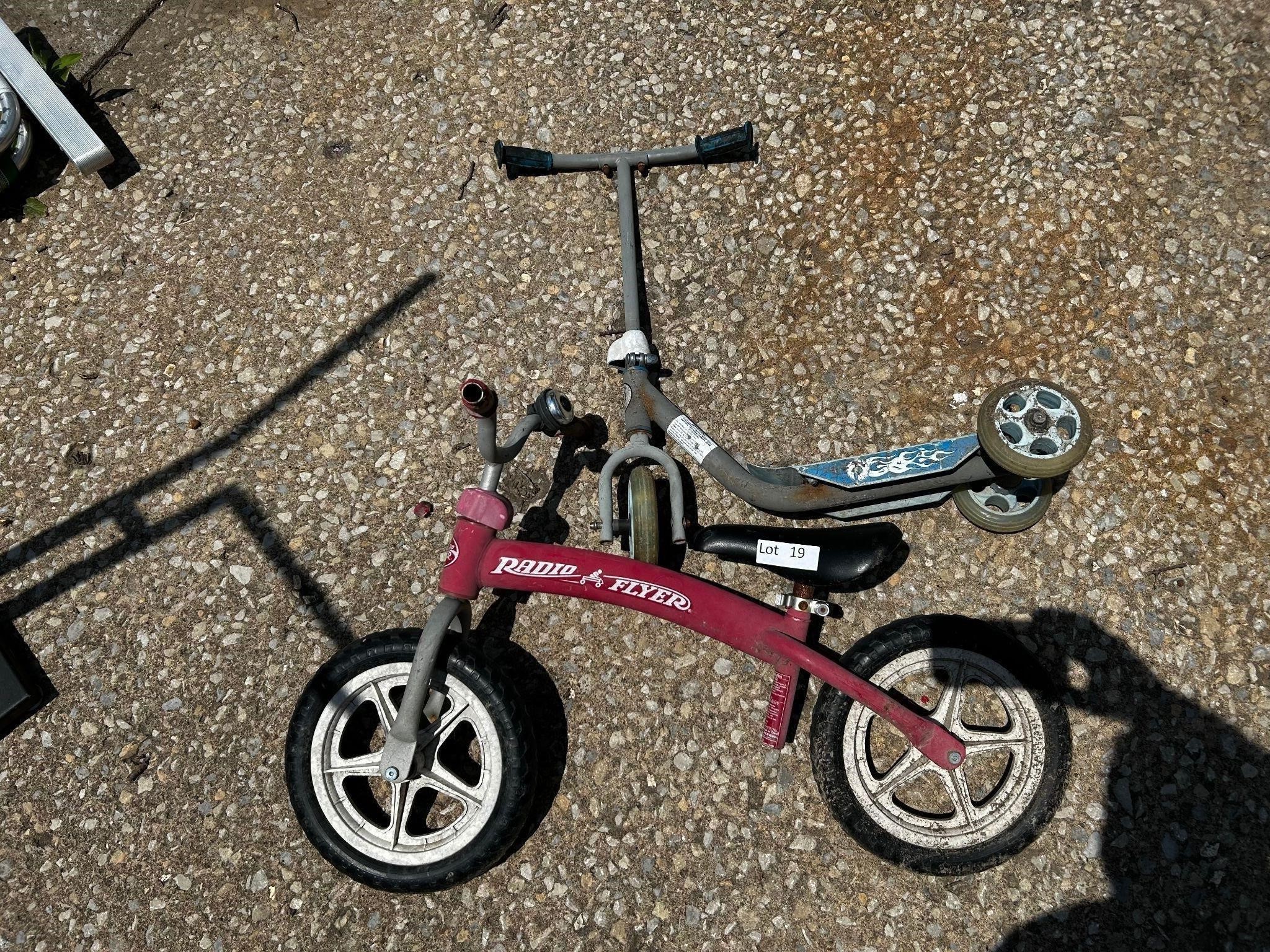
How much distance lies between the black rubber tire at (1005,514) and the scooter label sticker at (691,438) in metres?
1.06

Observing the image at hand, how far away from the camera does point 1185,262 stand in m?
4.01

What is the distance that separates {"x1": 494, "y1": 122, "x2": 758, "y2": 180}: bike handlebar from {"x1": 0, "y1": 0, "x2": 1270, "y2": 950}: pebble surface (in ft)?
0.48

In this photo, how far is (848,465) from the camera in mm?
3393

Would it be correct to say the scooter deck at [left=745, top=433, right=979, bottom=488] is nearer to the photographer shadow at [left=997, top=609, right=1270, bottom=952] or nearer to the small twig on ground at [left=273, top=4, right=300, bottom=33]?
the photographer shadow at [left=997, top=609, right=1270, bottom=952]

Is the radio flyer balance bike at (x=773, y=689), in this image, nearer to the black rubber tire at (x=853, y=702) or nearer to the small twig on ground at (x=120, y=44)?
the black rubber tire at (x=853, y=702)

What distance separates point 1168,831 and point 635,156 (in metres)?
3.75

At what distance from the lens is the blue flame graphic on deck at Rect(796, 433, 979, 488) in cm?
328

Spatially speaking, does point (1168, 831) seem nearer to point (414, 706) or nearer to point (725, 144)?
point (414, 706)

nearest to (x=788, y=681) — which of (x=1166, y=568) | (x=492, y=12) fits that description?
(x=1166, y=568)

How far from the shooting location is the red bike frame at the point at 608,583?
10.8 feet

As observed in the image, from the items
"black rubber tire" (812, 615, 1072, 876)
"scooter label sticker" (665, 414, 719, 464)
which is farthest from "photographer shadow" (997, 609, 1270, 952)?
"scooter label sticker" (665, 414, 719, 464)

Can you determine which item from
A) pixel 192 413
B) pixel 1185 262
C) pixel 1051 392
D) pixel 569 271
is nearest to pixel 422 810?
pixel 192 413

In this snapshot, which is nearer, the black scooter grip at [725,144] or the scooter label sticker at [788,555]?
the scooter label sticker at [788,555]

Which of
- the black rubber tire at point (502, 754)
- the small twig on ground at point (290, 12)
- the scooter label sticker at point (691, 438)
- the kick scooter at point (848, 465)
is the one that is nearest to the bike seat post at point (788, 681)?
the kick scooter at point (848, 465)
